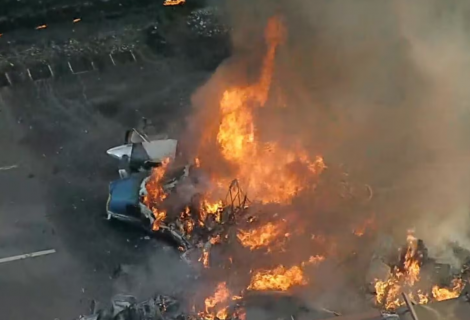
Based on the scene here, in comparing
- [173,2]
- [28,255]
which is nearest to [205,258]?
[28,255]

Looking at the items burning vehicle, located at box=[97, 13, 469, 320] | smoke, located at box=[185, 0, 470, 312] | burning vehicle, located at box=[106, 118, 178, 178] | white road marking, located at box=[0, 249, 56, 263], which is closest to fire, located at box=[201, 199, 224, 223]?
burning vehicle, located at box=[97, 13, 469, 320]

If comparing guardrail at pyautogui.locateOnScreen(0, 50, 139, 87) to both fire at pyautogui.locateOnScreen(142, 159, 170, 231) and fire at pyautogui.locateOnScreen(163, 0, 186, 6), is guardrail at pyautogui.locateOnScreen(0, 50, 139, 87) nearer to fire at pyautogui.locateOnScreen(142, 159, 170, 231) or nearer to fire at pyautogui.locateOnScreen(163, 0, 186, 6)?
fire at pyautogui.locateOnScreen(163, 0, 186, 6)

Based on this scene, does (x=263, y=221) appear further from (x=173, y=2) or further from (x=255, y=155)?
(x=173, y=2)

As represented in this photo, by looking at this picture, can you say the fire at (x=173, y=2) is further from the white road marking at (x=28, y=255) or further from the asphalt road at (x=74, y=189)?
the white road marking at (x=28, y=255)

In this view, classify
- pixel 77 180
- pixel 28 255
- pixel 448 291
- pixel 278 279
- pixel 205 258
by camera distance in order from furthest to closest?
pixel 77 180, pixel 28 255, pixel 205 258, pixel 278 279, pixel 448 291

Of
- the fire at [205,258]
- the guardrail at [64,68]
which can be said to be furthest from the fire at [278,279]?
the guardrail at [64,68]
